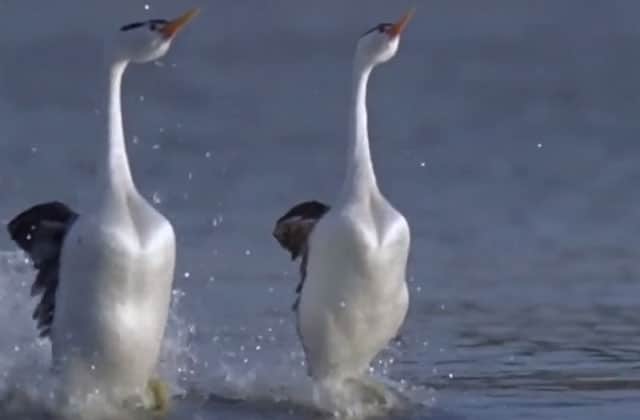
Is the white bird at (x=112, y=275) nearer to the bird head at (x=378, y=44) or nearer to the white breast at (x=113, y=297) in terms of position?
the white breast at (x=113, y=297)

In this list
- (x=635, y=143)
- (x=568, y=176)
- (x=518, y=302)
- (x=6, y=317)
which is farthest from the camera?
(x=635, y=143)

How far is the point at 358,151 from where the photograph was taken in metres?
13.6

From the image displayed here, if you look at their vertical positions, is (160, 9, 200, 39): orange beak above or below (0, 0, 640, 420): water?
above

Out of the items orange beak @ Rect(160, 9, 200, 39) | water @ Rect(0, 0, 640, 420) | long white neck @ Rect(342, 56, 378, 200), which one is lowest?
water @ Rect(0, 0, 640, 420)

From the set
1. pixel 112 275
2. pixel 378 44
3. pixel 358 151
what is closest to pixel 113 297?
pixel 112 275

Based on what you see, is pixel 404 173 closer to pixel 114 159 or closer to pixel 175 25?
pixel 175 25

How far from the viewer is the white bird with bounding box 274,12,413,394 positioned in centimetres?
1326

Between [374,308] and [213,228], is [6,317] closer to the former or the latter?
[374,308]

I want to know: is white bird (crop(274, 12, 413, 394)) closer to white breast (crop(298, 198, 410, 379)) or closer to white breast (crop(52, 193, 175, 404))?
white breast (crop(298, 198, 410, 379))

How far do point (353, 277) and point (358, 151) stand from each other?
2.27 feet

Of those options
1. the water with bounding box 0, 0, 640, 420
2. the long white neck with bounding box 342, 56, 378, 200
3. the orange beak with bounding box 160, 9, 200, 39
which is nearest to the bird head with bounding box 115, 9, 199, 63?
the orange beak with bounding box 160, 9, 200, 39

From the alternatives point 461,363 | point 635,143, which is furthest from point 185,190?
point 461,363

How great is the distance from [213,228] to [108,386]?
7044 millimetres

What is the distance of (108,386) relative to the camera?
42.2ft
